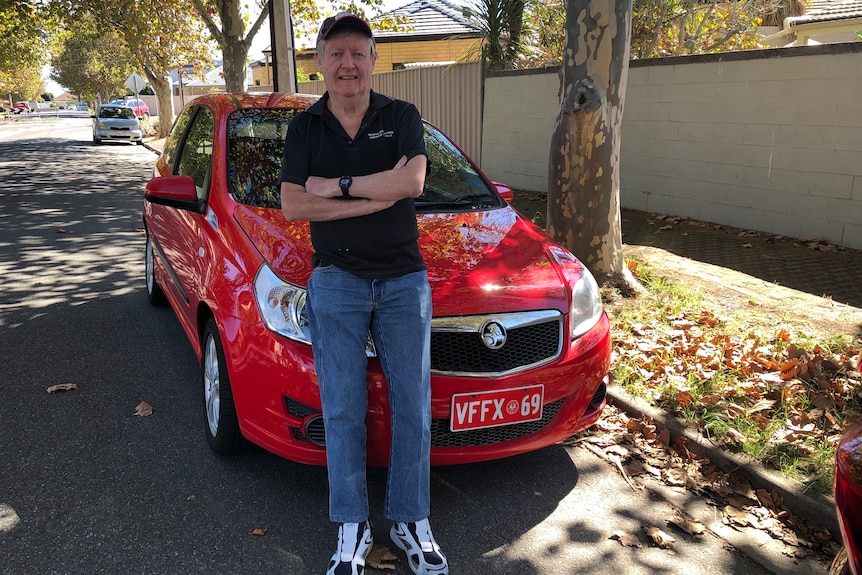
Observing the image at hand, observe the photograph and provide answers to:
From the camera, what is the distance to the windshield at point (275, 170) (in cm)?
370

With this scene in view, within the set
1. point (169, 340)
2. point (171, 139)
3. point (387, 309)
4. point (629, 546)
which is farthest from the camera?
point (171, 139)

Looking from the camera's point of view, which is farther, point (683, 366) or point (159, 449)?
point (683, 366)

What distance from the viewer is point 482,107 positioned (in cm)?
1225

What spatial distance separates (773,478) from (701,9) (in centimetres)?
1130

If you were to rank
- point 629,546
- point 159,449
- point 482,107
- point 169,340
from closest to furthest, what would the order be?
point 629,546 → point 159,449 → point 169,340 → point 482,107

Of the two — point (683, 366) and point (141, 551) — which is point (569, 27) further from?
point (141, 551)

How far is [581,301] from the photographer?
3.22 m

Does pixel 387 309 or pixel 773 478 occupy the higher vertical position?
pixel 387 309

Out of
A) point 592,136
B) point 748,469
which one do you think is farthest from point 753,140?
point 748,469

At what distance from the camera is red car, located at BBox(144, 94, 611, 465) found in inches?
110

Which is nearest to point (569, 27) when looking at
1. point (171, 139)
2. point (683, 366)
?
point (683, 366)

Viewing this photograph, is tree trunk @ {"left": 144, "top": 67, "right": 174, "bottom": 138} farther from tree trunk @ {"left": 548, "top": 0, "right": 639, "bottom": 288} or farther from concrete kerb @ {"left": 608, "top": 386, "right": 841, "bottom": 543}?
concrete kerb @ {"left": 608, "top": 386, "right": 841, "bottom": 543}

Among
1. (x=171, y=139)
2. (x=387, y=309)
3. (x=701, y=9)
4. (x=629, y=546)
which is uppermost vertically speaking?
(x=701, y=9)

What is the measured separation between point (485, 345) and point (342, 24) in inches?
52.3
